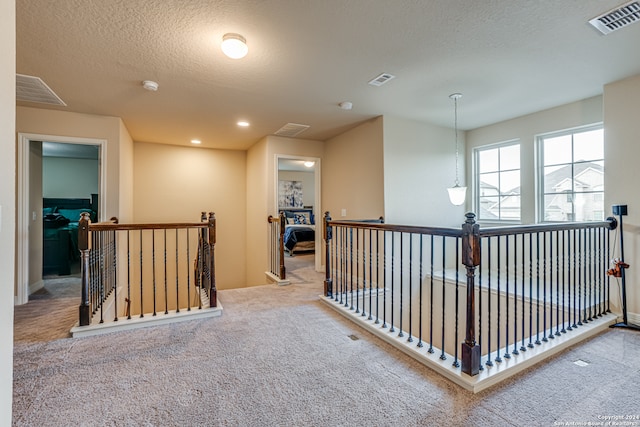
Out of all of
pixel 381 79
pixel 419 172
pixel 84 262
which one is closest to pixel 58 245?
pixel 84 262

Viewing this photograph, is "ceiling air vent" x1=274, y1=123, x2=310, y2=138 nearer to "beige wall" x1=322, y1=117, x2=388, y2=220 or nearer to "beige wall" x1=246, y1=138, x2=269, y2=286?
"beige wall" x1=246, y1=138, x2=269, y2=286

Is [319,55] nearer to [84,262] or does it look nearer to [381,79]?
[381,79]

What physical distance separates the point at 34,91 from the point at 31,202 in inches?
65.8

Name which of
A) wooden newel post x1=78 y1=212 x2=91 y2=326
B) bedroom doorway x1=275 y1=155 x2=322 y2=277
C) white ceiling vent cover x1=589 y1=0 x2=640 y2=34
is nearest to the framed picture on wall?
bedroom doorway x1=275 y1=155 x2=322 y2=277

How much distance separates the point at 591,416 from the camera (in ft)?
5.31

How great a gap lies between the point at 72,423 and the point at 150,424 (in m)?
0.41

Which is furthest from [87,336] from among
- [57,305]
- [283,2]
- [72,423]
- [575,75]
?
[575,75]

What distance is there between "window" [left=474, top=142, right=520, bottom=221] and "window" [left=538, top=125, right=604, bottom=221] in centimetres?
35

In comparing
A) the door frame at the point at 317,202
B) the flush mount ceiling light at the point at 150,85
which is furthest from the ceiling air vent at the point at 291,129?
the flush mount ceiling light at the point at 150,85

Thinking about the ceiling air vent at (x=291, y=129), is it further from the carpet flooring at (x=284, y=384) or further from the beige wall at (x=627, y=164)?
the beige wall at (x=627, y=164)

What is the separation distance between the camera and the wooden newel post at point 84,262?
266cm

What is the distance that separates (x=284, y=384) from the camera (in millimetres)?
1919

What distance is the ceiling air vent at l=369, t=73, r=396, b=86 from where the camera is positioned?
9.87ft

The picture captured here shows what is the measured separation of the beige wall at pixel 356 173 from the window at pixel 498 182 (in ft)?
6.31
